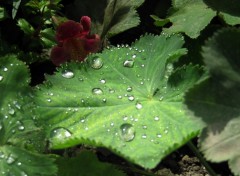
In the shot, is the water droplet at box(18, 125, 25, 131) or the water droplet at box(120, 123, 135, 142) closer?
the water droplet at box(120, 123, 135, 142)

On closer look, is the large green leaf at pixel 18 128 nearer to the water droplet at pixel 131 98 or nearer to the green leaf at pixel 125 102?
the green leaf at pixel 125 102

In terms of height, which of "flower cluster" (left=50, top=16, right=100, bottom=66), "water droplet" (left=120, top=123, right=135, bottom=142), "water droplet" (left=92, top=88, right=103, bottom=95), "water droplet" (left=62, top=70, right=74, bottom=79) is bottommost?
"flower cluster" (left=50, top=16, right=100, bottom=66)

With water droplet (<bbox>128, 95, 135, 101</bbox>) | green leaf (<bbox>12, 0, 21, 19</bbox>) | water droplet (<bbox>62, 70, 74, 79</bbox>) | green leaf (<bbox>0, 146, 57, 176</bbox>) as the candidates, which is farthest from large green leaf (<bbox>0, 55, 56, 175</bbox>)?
green leaf (<bbox>12, 0, 21, 19</bbox>)

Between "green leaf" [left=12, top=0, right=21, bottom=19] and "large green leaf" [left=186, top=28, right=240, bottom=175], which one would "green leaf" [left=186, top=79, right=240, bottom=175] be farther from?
"green leaf" [left=12, top=0, right=21, bottom=19]

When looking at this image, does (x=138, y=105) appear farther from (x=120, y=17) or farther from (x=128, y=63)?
(x=120, y=17)

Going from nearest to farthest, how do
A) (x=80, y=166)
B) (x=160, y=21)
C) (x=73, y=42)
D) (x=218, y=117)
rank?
(x=218, y=117) < (x=80, y=166) < (x=73, y=42) < (x=160, y=21)

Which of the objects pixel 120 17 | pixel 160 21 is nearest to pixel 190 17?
pixel 160 21
